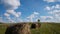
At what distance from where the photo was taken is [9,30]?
36.7 ft

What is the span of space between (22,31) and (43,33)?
484 centimetres

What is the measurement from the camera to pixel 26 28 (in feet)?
36.2

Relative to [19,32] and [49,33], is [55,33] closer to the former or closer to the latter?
[49,33]

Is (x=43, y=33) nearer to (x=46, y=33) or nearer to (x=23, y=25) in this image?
(x=46, y=33)

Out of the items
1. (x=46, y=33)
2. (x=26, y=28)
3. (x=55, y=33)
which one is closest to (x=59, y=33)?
(x=55, y=33)

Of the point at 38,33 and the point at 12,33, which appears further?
the point at 38,33

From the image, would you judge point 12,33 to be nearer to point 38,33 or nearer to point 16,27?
point 16,27

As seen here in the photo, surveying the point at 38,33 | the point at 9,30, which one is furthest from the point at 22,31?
the point at 38,33

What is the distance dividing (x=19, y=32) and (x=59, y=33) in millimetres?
6250

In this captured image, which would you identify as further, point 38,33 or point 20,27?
point 38,33

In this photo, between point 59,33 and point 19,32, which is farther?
point 59,33

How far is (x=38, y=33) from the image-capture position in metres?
15.2

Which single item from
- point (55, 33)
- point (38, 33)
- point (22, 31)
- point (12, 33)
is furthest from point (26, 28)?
point (55, 33)

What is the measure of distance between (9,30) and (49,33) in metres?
5.55
